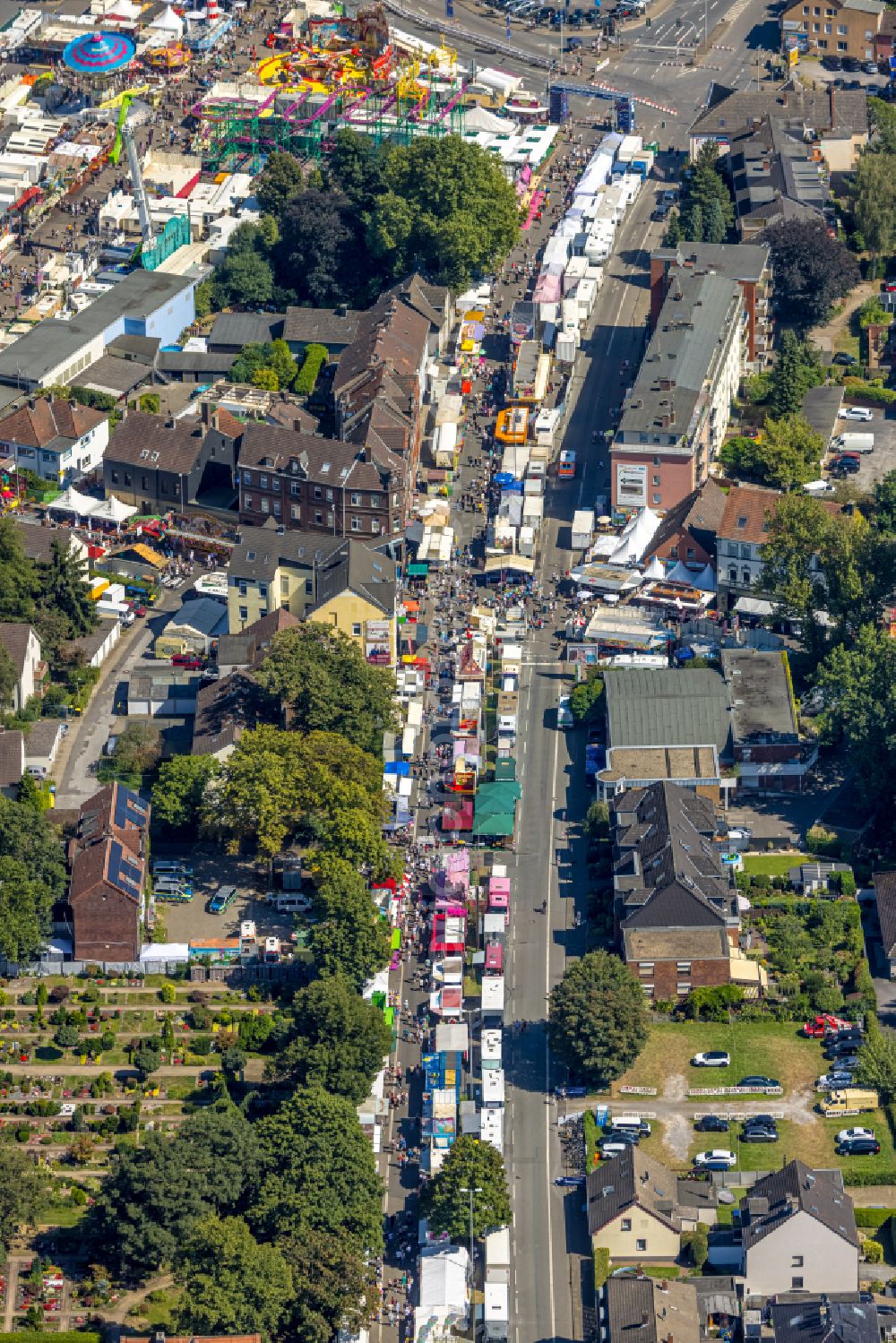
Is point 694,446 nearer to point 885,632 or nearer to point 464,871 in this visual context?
point 885,632

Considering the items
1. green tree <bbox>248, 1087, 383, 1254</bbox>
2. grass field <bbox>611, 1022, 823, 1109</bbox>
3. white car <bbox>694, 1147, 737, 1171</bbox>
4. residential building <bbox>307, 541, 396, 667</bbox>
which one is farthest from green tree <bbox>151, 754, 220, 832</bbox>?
white car <bbox>694, 1147, 737, 1171</bbox>

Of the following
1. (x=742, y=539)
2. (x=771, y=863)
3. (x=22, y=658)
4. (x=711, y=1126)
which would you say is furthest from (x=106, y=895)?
(x=742, y=539)

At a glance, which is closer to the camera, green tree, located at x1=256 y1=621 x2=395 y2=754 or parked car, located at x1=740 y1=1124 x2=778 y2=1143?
parked car, located at x1=740 y1=1124 x2=778 y2=1143

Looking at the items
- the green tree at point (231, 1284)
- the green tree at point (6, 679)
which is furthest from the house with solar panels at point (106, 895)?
the green tree at point (231, 1284)

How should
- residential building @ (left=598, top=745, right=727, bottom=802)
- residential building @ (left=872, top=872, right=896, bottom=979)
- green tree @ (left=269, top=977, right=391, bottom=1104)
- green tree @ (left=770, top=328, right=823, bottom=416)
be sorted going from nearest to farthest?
green tree @ (left=269, top=977, right=391, bottom=1104)
residential building @ (left=872, top=872, right=896, bottom=979)
residential building @ (left=598, top=745, right=727, bottom=802)
green tree @ (left=770, top=328, right=823, bottom=416)

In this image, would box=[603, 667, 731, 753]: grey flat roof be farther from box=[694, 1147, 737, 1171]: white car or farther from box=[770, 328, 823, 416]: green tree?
box=[770, 328, 823, 416]: green tree

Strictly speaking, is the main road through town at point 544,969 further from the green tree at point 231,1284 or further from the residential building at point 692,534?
the green tree at point 231,1284

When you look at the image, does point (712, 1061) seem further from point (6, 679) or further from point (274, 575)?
point (6, 679)
